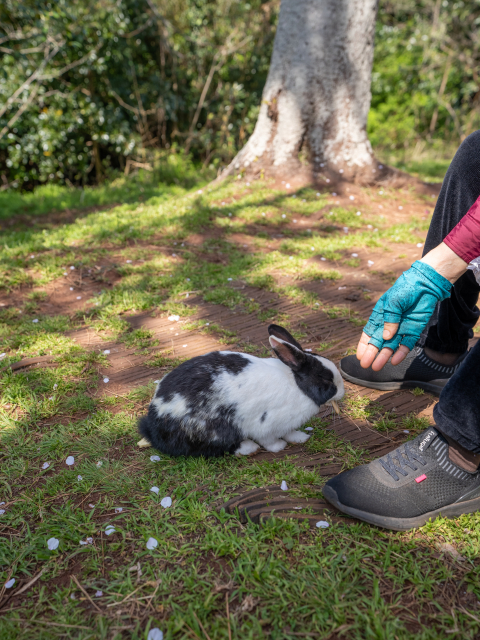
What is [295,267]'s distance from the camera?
4.46m

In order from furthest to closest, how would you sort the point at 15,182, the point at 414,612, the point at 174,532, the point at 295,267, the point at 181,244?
the point at 15,182 → the point at 181,244 → the point at 295,267 → the point at 174,532 → the point at 414,612

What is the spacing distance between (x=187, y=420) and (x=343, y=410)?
39.3 inches

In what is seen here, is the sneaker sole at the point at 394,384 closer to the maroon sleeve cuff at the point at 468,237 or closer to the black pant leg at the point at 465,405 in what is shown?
the black pant leg at the point at 465,405

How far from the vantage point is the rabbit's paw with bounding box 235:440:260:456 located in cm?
230

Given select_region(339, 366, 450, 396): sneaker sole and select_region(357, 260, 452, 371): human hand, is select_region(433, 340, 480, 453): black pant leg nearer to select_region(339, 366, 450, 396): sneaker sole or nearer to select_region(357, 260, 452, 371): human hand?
select_region(357, 260, 452, 371): human hand

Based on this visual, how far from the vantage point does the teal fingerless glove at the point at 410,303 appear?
1884mm

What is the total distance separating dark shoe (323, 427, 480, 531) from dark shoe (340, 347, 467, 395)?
866mm

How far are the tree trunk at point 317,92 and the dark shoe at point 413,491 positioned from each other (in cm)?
550

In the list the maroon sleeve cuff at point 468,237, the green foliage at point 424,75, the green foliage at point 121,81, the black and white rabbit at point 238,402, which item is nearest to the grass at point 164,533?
the black and white rabbit at point 238,402

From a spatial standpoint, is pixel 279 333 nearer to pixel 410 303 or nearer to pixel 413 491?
pixel 410 303

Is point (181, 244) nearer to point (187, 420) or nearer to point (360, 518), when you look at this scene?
point (187, 420)

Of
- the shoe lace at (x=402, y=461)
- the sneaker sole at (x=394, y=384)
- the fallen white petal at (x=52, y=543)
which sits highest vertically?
the shoe lace at (x=402, y=461)

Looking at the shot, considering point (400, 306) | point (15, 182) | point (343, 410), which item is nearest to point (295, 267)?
point (343, 410)

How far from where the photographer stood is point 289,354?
93.3 inches
